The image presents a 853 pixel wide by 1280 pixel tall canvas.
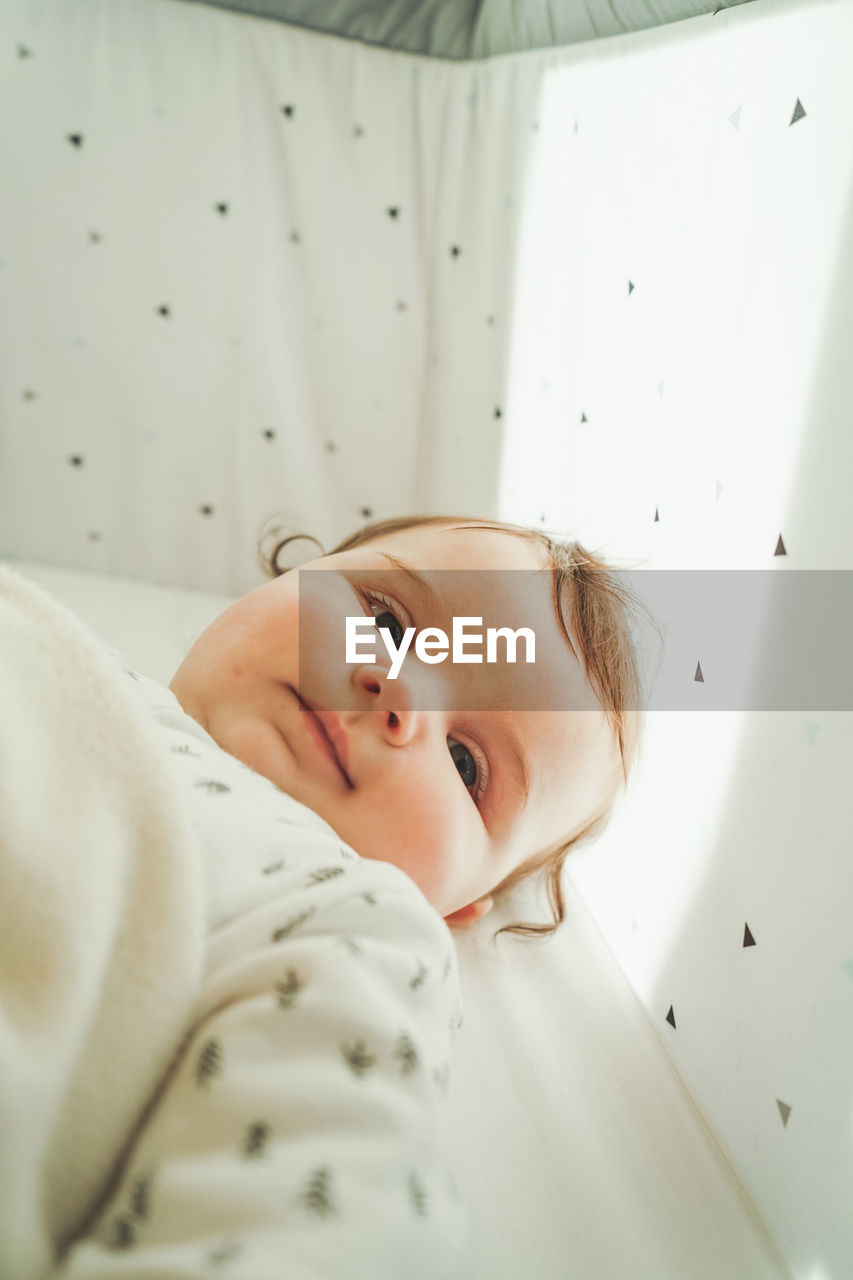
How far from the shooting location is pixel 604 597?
85 cm

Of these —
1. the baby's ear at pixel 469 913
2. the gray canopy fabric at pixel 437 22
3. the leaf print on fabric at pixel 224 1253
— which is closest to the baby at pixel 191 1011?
the leaf print on fabric at pixel 224 1253

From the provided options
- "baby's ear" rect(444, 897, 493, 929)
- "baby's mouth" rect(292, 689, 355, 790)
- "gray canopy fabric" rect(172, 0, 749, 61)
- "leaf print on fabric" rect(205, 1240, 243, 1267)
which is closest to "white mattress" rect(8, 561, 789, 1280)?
"baby's ear" rect(444, 897, 493, 929)

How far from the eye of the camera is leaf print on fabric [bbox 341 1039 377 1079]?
14.8 inches

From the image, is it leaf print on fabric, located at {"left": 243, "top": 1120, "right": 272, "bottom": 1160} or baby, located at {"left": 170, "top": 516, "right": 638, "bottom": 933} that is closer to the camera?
leaf print on fabric, located at {"left": 243, "top": 1120, "right": 272, "bottom": 1160}

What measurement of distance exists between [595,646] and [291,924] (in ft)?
1.56

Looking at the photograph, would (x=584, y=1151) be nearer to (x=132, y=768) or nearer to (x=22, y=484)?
(x=132, y=768)

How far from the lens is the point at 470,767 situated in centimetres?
74

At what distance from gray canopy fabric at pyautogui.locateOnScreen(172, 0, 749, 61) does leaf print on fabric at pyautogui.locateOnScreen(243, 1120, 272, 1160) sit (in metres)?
1.13

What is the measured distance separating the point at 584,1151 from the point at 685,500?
52 cm

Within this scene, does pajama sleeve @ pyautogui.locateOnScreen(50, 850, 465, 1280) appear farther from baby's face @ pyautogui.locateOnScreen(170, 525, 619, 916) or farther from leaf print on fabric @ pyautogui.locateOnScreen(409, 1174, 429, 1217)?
baby's face @ pyautogui.locateOnScreen(170, 525, 619, 916)

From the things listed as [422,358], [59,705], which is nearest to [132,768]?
[59,705]

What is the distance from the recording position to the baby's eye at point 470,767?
73 centimetres

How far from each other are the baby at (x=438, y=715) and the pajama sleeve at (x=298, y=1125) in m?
0.21

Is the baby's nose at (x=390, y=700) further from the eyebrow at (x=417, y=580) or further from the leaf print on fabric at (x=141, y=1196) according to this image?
the leaf print on fabric at (x=141, y=1196)
